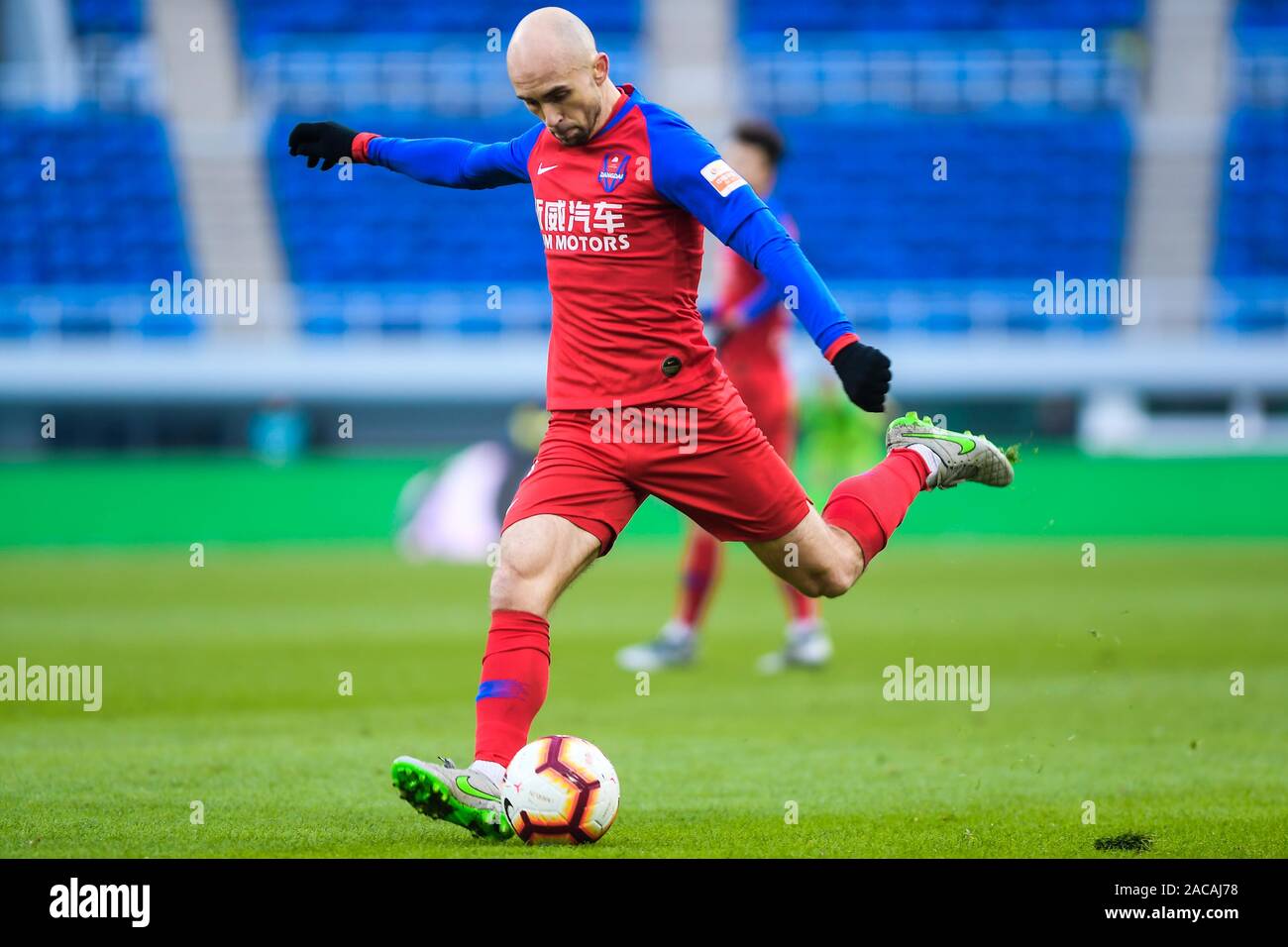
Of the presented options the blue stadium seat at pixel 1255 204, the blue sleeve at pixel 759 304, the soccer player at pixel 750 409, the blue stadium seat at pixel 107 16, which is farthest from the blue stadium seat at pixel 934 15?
the blue sleeve at pixel 759 304

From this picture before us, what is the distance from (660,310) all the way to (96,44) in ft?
89.1

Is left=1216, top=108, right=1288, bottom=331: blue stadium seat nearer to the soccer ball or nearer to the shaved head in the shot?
the shaved head

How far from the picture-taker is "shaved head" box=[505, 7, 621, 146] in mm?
4801

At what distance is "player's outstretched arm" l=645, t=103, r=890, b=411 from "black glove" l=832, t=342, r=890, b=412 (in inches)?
1.9

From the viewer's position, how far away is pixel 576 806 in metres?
4.77

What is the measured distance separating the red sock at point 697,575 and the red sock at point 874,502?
3.40 meters

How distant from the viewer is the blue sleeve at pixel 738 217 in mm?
4793

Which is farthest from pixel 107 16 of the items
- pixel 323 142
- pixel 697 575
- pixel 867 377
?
pixel 867 377

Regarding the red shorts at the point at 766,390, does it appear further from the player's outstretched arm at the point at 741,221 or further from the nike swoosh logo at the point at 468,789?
the nike swoosh logo at the point at 468,789

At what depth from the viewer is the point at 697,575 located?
30.5ft

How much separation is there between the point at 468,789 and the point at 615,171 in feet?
5.90

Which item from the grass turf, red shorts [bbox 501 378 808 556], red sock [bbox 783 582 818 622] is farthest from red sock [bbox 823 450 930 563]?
red sock [bbox 783 582 818 622]
